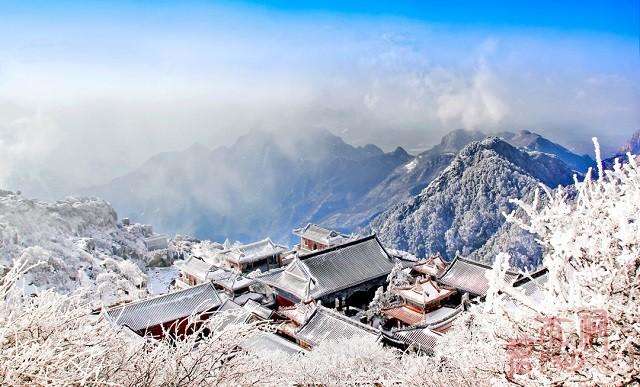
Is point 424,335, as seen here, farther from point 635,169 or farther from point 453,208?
point 453,208

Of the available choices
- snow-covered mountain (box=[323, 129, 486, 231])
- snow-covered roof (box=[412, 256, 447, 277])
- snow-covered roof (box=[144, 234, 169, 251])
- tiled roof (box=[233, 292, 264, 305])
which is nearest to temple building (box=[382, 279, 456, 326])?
snow-covered roof (box=[412, 256, 447, 277])

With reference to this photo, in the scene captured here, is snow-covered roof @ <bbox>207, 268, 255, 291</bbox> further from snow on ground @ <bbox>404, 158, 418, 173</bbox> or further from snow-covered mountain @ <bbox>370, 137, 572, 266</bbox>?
snow on ground @ <bbox>404, 158, 418, 173</bbox>

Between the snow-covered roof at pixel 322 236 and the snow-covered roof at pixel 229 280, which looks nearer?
the snow-covered roof at pixel 229 280

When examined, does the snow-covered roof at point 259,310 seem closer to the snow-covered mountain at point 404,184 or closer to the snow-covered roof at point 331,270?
the snow-covered roof at point 331,270

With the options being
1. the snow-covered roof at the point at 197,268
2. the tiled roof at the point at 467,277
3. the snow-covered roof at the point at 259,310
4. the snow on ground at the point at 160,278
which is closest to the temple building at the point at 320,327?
the snow-covered roof at the point at 259,310

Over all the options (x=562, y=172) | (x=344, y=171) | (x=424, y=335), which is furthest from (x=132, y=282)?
(x=344, y=171)

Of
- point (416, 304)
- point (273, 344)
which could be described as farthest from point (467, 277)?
point (273, 344)
